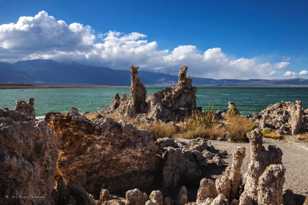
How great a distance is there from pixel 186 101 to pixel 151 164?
Result: 54.4 ft

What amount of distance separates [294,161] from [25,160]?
31.5ft

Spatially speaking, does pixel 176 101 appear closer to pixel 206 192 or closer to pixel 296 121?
pixel 296 121

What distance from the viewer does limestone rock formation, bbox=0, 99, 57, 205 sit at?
427cm

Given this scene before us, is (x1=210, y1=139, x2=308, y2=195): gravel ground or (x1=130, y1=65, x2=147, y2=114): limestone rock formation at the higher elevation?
(x1=130, y1=65, x2=147, y2=114): limestone rock formation

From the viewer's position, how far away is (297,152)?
46.5ft

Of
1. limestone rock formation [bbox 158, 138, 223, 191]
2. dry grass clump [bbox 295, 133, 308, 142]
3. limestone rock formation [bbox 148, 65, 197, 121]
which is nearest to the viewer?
limestone rock formation [bbox 158, 138, 223, 191]

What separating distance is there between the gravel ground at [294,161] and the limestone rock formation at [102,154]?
2.91 m

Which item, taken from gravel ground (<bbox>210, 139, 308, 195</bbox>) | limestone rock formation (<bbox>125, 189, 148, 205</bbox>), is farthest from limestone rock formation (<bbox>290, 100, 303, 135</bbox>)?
limestone rock formation (<bbox>125, 189, 148, 205</bbox>)

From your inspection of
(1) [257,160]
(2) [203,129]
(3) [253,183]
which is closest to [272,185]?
(3) [253,183]

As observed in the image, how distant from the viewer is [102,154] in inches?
359

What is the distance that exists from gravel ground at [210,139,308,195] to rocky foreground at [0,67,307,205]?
106 centimetres

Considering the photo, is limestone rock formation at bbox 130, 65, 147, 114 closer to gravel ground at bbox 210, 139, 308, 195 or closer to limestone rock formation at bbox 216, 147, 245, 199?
gravel ground at bbox 210, 139, 308, 195

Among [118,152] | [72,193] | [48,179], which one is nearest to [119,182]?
[118,152]

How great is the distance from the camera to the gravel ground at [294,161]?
355 inches
